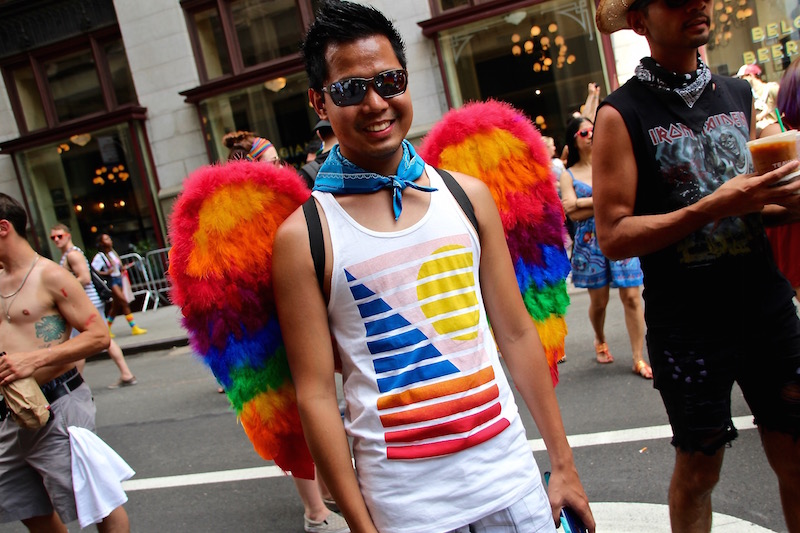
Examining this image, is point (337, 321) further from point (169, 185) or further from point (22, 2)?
point (22, 2)

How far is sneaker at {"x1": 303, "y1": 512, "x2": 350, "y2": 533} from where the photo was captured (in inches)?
147

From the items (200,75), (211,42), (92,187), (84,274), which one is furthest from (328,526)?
(92,187)

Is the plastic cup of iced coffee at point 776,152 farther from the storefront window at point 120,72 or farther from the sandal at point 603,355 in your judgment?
the storefront window at point 120,72

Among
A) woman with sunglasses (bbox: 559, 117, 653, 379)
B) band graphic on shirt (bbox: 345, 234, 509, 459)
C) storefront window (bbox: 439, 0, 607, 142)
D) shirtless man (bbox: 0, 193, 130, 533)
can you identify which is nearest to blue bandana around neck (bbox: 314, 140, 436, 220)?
band graphic on shirt (bbox: 345, 234, 509, 459)

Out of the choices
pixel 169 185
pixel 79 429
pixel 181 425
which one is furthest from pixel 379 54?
pixel 169 185

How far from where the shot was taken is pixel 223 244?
195cm

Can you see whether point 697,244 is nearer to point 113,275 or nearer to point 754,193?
point 754,193

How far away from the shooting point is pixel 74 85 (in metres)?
15.6

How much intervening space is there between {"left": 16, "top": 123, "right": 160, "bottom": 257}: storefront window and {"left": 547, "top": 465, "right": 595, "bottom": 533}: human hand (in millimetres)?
14615

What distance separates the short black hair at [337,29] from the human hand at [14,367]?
209cm

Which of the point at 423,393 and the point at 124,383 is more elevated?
the point at 423,393

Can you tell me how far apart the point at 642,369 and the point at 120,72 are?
13819mm

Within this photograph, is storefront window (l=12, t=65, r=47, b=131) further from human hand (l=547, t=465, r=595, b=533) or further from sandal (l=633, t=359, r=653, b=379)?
A: human hand (l=547, t=465, r=595, b=533)

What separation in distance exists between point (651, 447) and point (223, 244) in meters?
3.09
